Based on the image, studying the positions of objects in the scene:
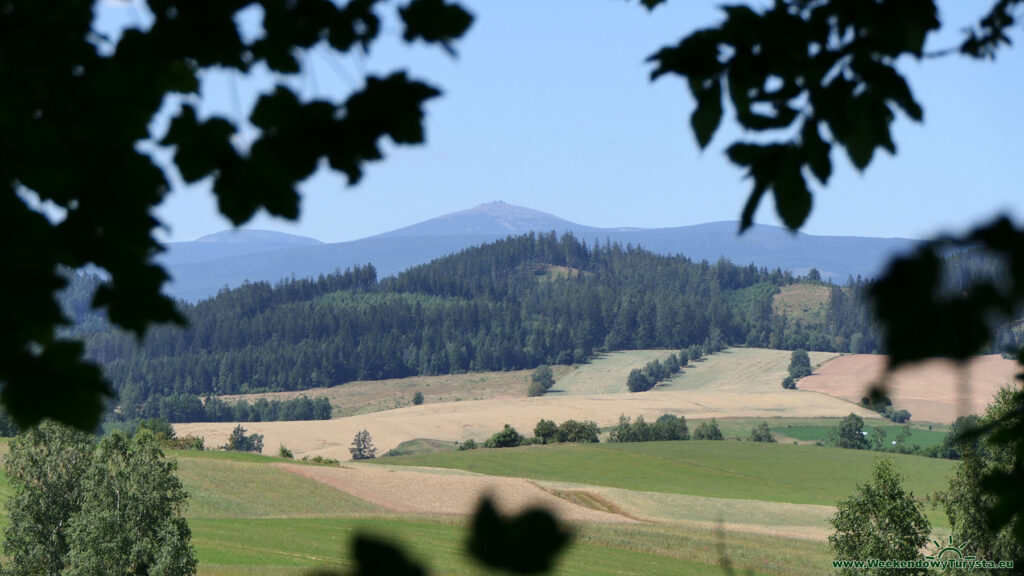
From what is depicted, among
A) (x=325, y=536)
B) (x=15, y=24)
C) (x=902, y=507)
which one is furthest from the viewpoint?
(x=325, y=536)

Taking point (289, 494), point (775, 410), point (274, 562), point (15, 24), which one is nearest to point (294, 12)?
point (15, 24)

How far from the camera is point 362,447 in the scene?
118 m

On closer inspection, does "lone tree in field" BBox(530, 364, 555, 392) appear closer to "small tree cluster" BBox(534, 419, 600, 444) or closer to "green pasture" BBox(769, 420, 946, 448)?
"green pasture" BBox(769, 420, 946, 448)

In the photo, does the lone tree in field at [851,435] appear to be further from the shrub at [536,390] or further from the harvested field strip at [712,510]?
the shrub at [536,390]

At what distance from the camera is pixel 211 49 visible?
2219 mm

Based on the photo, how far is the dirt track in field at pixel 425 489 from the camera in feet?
212

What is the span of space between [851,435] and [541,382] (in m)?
83.0

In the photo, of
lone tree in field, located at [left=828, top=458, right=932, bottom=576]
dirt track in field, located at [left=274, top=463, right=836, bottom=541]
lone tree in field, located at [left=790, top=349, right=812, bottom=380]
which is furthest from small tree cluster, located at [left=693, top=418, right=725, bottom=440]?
lone tree in field, located at [left=828, top=458, right=932, bottom=576]

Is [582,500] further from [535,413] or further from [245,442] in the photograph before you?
[535,413]

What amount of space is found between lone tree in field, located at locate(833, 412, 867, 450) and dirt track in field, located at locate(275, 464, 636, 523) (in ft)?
163

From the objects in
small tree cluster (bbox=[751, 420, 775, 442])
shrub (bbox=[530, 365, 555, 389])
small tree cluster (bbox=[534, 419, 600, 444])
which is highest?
shrub (bbox=[530, 365, 555, 389])

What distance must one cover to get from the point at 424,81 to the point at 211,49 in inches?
21.4

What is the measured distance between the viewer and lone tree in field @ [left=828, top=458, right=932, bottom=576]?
1165 inches

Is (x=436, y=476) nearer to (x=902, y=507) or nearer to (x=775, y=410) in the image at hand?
(x=902, y=507)
